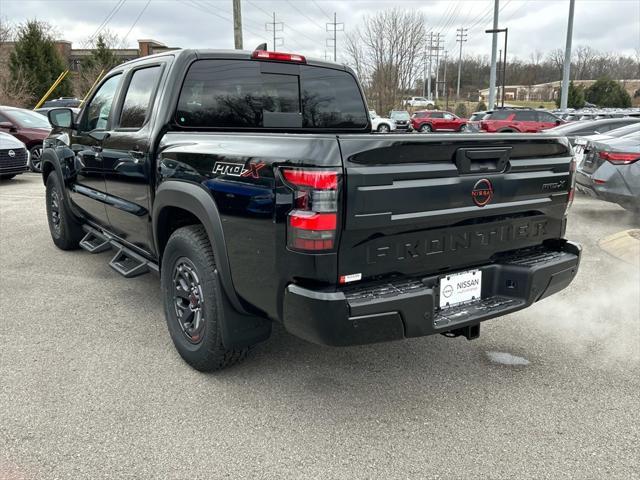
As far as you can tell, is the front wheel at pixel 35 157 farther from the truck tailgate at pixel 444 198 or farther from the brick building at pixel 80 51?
the truck tailgate at pixel 444 198

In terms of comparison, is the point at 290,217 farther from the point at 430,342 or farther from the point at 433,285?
the point at 430,342

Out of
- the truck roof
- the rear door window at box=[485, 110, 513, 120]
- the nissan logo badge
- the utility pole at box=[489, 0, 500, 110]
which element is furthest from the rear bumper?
the utility pole at box=[489, 0, 500, 110]

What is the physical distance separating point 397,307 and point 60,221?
4869 mm

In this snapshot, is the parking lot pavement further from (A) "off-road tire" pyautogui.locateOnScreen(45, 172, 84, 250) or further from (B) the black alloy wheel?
(A) "off-road tire" pyautogui.locateOnScreen(45, 172, 84, 250)

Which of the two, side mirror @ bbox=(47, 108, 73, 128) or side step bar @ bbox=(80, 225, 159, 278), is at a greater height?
side mirror @ bbox=(47, 108, 73, 128)

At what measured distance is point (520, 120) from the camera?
2294 centimetres

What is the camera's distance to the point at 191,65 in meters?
3.62

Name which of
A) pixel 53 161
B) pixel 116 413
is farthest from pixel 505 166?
pixel 53 161

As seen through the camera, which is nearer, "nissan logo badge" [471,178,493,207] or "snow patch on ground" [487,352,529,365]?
"nissan logo badge" [471,178,493,207]

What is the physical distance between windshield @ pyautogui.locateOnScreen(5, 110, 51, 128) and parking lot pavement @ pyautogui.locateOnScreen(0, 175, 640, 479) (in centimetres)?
1060

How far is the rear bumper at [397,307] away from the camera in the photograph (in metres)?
2.40

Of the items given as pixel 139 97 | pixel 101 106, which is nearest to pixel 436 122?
pixel 101 106

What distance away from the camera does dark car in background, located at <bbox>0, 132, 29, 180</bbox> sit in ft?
37.1

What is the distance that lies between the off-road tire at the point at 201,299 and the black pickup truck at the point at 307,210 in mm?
11
